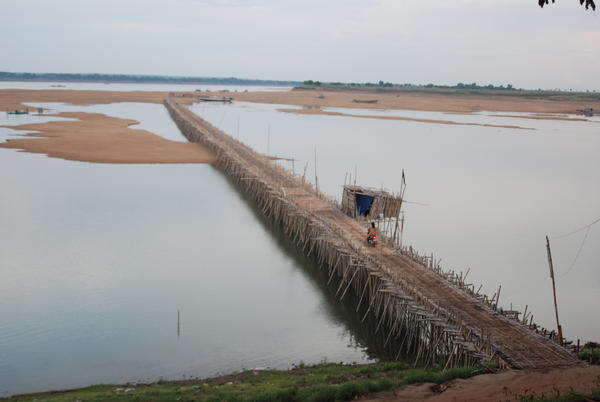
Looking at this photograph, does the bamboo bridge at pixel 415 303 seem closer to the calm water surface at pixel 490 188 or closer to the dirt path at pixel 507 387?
the dirt path at pixel 507 387

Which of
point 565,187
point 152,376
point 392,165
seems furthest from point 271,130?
point 152,376

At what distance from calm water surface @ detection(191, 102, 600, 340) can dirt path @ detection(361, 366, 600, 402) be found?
4.87 meters

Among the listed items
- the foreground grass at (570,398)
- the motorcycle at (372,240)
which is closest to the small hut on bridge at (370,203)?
the motorcycle at (372,240)

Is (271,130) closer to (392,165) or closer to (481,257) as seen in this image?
(392,165)

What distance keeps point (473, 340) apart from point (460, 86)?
19812 centimetres

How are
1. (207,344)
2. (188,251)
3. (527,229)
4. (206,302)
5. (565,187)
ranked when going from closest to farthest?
(207,344) → (206,302) → (188,251) → (527,229) → (565,187)

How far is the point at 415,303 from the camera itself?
1196 cm

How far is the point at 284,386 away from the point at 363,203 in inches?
493

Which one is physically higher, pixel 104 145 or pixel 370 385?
pixel 104 145

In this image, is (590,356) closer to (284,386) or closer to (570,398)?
(570,398)

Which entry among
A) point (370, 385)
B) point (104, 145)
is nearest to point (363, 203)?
point (370, 385)

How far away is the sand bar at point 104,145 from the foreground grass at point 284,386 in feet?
85.3

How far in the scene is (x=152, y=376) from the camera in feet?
36.0

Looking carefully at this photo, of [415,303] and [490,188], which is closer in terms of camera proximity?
[415,303]
